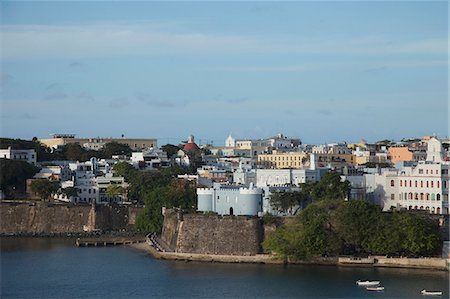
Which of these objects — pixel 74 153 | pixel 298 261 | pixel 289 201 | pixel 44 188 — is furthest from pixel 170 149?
pixel 298 261

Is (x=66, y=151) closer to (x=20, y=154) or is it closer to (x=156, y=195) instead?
(x=20, y=154)

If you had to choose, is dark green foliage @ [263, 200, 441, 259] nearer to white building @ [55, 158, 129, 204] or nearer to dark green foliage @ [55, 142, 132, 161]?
white building @ [55, 158, 129, 204]

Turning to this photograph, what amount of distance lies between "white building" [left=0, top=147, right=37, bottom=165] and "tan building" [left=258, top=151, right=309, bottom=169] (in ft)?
27.7

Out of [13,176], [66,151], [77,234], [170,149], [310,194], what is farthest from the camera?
[170,149]

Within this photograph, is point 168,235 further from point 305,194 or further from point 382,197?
point 382,197

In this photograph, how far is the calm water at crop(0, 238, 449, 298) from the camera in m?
22.9

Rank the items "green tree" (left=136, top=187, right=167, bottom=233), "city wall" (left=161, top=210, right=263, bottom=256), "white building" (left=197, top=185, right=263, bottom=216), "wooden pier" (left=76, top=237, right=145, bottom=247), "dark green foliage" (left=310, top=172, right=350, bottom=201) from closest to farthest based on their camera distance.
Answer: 1. "city wall" (left=161, top=210, right=263, bottom=256)
2. "white building" (left=197, top=185, right=263, bottom=216)
3. "dark green foliage" (left=310, top=172, right=350, bottom=201)
4. "wooden pier" (left=76, top=237, right=145, bottom=247)
5. "green tree" (left=136, top=187, right=167, bottom=233)

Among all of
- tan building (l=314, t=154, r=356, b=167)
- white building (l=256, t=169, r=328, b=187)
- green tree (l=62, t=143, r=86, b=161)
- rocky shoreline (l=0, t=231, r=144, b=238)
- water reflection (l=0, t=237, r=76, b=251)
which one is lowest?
water reflection (l=0, t=237, r=76, b=251)

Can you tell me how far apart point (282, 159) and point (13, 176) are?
36.5 ft

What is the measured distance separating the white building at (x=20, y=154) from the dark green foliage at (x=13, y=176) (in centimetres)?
317

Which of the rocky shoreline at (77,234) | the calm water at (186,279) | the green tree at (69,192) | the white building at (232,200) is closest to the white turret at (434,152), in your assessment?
the white building at (232,200)

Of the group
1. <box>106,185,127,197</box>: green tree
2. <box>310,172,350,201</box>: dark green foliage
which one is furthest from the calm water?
<box>106,185,127,197</box>: green tree

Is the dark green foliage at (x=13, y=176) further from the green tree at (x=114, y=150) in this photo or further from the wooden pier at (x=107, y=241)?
the green tree at (x=114, y=150)

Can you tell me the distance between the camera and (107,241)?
105 ft
